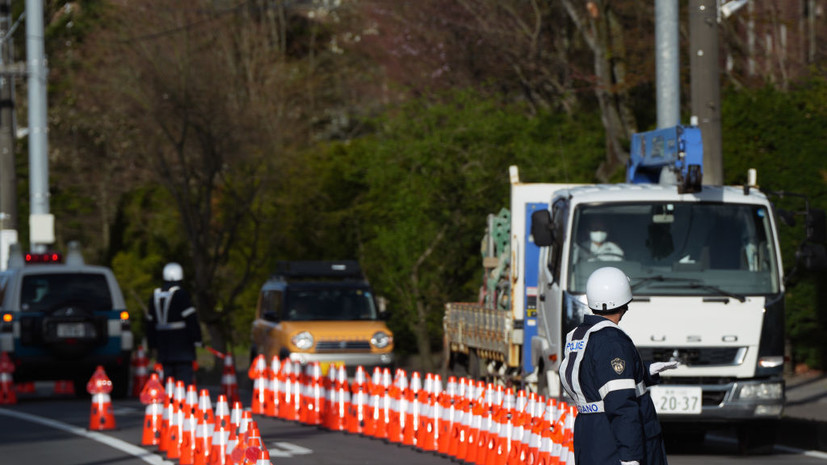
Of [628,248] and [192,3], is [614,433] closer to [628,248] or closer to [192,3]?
[628,248]

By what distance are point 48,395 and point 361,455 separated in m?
11.9

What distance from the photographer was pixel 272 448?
14.7 metres

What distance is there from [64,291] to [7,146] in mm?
10085

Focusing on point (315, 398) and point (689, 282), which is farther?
point (315, 398)

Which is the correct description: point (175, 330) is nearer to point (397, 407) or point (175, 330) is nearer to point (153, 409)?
point (153, 409)

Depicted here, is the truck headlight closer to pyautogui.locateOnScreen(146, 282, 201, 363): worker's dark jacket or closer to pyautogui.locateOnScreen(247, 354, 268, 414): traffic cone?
pyautogui.locateOnScreen(146, 282, 201, 363): worker's dark jacket

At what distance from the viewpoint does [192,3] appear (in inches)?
1508

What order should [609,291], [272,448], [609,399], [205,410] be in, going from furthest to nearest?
1. [272,448]
2. [205,410]
3. [609,291]
4. [609,399]

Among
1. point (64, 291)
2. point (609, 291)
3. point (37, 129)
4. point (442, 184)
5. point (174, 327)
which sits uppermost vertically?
point (37, 129)

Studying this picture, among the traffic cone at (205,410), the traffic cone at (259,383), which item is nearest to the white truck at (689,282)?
the traffic cone at (205,410)

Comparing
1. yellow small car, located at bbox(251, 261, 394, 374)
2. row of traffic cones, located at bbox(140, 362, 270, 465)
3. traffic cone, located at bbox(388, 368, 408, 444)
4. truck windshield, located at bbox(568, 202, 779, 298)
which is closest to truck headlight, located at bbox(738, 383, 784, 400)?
truck windshield, located at bbox(568, 202, 779, 298)

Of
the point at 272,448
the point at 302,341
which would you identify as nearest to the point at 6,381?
the point at 302,341

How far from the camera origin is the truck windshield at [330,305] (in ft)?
75.7

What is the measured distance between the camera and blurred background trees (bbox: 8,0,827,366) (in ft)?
88.5
